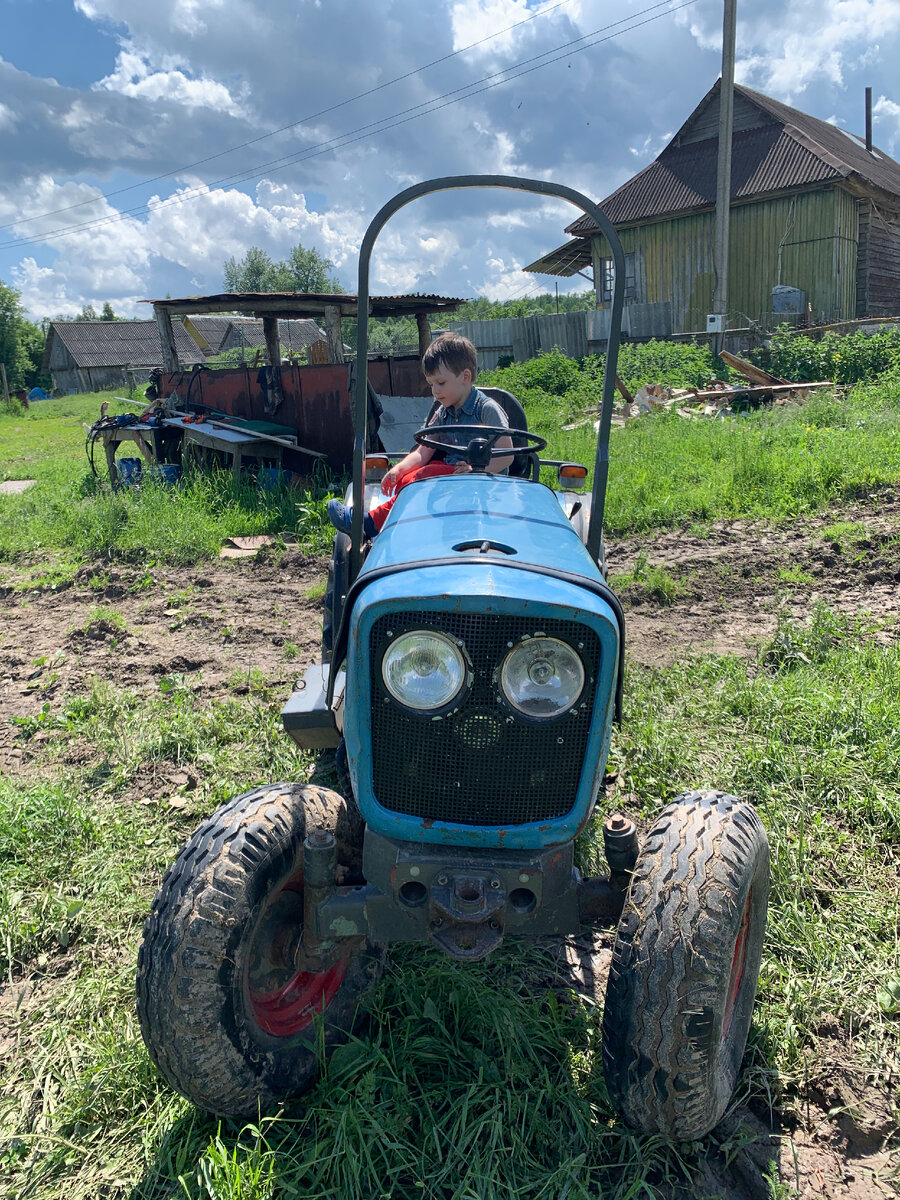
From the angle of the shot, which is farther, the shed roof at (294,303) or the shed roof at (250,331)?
the shed roof at (250,331)

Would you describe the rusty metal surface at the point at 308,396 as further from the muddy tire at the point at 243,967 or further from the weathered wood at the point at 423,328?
the muddy tire at the point at 243,967

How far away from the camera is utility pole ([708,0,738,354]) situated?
51.6ft

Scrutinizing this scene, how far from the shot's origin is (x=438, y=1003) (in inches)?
94.7

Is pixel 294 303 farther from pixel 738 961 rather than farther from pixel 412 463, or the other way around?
pixel 738 961

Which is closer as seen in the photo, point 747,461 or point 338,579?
point 338,579

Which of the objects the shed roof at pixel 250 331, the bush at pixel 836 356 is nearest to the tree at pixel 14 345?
the shed roof at pixel 250 331

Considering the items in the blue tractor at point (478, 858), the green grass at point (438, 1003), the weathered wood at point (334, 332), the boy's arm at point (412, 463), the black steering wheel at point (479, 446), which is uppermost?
the weathered wood at point (334, 332)

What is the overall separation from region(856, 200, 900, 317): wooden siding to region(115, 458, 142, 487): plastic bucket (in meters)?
17.0

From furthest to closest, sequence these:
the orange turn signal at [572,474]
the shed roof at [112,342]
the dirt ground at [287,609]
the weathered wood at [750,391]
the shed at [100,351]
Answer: the shed roof at [112,342] → the shed at [100,351] → the weathered wood at [750,391] → the dirt ground at [287,609] → the orange turn signal at [572,474]

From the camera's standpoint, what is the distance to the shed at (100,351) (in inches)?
1789

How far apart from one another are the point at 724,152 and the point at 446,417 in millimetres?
16058

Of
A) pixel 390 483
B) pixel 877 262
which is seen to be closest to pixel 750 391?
pixel 877 262

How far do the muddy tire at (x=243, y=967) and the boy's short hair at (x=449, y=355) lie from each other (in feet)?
Answer: 6.45

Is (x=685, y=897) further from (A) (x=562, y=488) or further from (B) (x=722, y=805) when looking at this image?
(A) (x=562, y=488)
